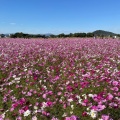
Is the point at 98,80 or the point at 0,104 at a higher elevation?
the point at 98,80

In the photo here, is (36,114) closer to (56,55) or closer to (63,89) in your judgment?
(63,89)

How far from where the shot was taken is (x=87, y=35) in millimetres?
36844

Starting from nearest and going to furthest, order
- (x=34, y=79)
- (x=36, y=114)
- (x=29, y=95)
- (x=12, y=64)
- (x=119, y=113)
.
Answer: (x=36, y=114) < (x=119, y=113) < (x=29, y=95) < (x=34, y=79) < (x=12, y=64)

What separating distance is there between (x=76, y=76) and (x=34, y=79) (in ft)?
3.22

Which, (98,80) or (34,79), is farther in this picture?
(34,79)

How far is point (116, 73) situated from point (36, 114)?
8.57ft

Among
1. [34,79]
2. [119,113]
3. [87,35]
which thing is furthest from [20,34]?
[119,113]

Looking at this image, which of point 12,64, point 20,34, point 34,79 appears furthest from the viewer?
point 20,34

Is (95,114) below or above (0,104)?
above

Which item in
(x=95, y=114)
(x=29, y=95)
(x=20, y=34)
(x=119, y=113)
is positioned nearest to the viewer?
(x=95, y=114)

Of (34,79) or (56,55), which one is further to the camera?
(56,55)

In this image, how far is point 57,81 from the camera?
7008 millimetres

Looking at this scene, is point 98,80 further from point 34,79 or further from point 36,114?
point 36,114

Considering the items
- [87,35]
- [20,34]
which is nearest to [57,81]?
[87,35]
